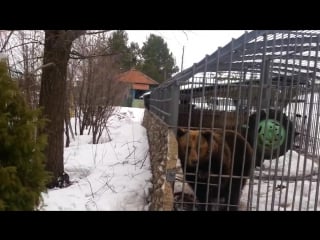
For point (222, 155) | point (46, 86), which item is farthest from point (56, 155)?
point (222, 155)

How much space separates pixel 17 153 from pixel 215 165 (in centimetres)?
301

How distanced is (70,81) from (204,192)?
30.6 feet

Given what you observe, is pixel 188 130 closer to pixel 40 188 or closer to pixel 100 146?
pixel 40 188

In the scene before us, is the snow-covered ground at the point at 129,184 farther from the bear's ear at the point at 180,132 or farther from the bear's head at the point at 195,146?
the bear's ear at the point at 180,132

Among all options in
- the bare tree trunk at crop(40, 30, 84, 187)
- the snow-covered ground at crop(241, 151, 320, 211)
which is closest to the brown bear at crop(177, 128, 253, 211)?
the snow-covered ground at crop(241, 151, 320, 211)

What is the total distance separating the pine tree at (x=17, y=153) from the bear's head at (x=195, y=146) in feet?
7.31

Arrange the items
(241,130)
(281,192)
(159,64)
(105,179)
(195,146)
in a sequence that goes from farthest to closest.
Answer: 1. (159,64)
2. (105,179)
3. (281,192)
4. (241,130)
5. (195,146)

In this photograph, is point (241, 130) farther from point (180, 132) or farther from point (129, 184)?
point (129, 184)

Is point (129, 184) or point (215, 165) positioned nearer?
point (215, 165)

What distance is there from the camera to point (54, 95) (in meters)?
7.30

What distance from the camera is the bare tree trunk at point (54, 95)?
7.23m

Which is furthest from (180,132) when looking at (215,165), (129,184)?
(129,184)

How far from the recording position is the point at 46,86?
7262 mm

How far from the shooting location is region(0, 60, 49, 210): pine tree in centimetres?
343
